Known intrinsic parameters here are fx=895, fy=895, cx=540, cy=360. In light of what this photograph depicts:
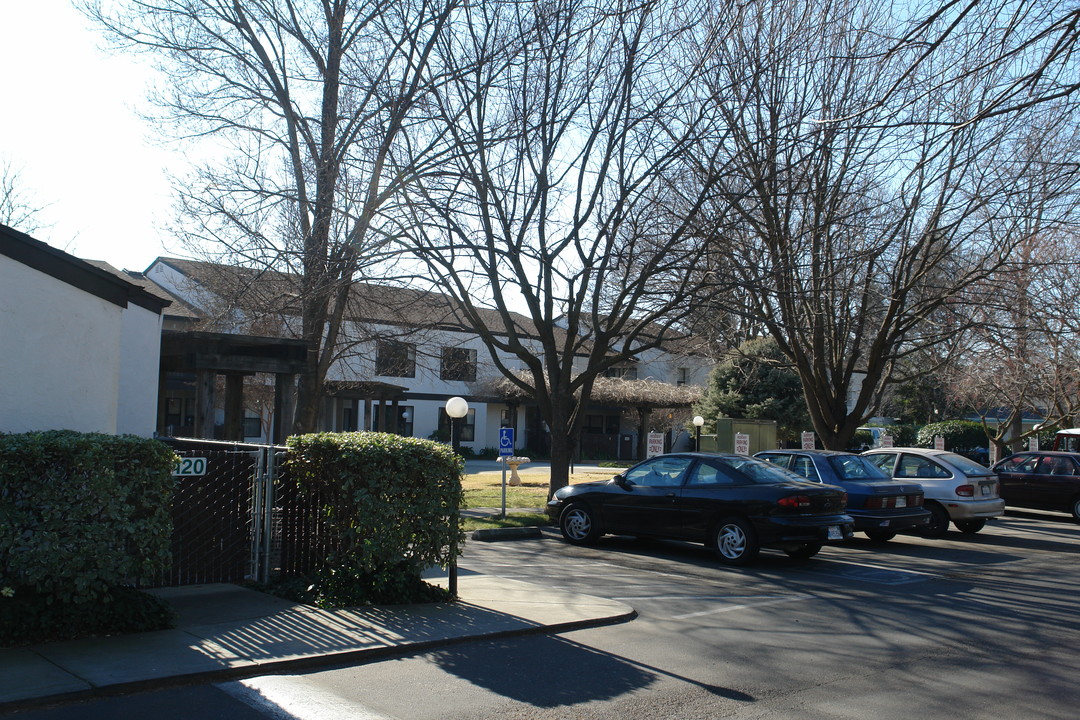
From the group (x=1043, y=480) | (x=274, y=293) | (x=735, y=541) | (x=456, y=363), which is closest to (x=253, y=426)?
(x=456, y=363)

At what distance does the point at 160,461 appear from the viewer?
7.33m

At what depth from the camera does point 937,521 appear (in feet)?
54.3

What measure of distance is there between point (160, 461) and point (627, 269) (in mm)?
10600

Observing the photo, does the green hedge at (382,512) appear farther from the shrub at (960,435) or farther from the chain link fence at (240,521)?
the shrub at (960,435)

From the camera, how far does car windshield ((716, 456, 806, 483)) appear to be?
12.6 metres

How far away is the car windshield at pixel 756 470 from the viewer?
496 inches

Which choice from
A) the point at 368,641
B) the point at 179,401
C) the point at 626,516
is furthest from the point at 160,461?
the point at 179,401

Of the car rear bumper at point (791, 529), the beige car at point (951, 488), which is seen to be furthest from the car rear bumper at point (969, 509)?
the car rear bumper at point (791, 529)

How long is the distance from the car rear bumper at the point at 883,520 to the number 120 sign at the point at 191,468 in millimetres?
10349

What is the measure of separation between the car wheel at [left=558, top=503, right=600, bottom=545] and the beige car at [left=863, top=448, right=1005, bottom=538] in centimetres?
668

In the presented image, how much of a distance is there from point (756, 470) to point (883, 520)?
324 centimetres

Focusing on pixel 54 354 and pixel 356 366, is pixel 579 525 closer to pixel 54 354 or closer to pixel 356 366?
pixel 54 354

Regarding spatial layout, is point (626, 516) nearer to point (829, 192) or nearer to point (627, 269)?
point (627, 269)

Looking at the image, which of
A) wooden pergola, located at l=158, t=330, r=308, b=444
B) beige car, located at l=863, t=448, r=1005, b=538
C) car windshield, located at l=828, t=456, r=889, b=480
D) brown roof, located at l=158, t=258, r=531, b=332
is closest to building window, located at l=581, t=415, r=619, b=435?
brown roof, located at l=158, t=258, r=531, b=332
